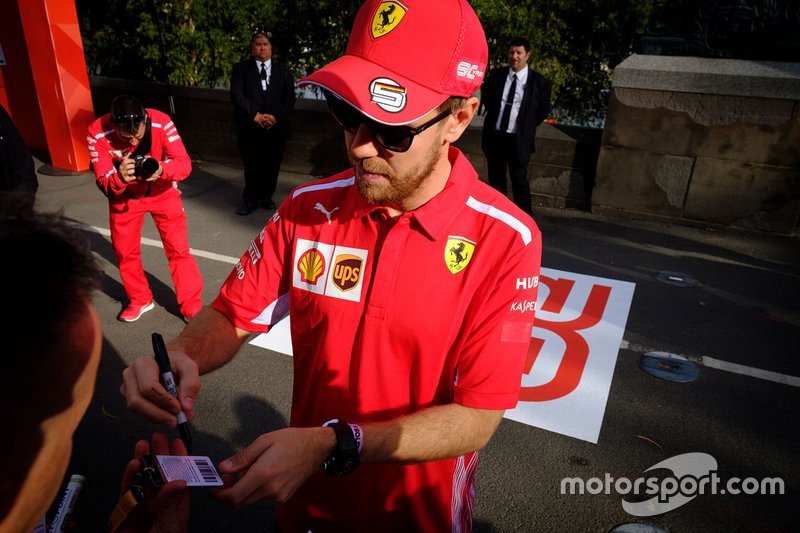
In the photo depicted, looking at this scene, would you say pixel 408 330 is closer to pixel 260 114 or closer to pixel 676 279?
pixel 676 279

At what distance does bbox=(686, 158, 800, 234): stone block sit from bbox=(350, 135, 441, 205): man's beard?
267 inches

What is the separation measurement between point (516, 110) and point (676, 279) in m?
2.86

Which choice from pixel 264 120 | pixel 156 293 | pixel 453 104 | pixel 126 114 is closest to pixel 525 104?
pixel 264 120

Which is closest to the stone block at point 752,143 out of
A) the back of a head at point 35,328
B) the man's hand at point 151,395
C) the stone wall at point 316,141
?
the stone wall at point 316,141

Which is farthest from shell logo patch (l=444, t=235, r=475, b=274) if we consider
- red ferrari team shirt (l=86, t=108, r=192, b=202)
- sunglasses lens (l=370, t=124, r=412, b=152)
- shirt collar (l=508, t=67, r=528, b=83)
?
shirt collar (l=508, t=67, r=528, b=83)

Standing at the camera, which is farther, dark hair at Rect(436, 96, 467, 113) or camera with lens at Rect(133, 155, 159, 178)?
camera with lens at Rect(133, 155, 159, 178)

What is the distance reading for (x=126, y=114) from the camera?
4531mm

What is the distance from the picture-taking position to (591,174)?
7977mm

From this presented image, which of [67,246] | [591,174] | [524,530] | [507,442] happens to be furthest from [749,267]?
[67,246]

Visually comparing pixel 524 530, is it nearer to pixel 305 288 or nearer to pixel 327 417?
pixel 327 417

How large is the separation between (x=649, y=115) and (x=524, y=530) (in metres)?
6.12

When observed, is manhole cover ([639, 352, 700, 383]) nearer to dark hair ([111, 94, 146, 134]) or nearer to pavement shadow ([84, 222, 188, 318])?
pavement shadow ([84, 222, 188, 318])

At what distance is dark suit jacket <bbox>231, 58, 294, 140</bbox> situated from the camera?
786 cm

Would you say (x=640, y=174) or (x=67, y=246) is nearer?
(x=67, y=246)
